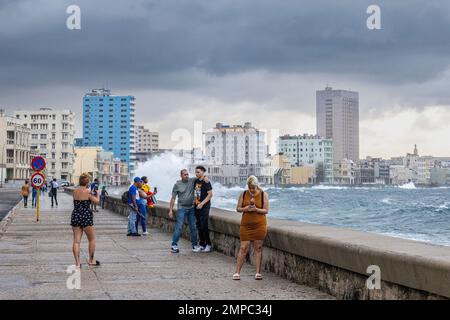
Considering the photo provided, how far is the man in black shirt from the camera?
14.5 metres

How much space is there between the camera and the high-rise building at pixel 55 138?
168 meters

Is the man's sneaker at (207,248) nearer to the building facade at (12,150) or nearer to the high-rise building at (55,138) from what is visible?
the building facade at (12,150)

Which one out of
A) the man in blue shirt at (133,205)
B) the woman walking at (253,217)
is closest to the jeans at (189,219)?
the woman walking at (253,217)

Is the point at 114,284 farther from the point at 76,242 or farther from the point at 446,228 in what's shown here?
the point at 446,228

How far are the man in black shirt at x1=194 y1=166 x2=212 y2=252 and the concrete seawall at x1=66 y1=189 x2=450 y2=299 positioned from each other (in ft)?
7.43

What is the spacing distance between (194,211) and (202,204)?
592 millimetres

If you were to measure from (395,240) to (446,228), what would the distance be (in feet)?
138

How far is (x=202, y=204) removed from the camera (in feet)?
47.4

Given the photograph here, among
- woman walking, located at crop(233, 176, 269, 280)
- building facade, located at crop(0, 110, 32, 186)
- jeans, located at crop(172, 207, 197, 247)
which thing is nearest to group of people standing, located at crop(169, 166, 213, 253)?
jeans, located at crop(172, 207, 197, 247)

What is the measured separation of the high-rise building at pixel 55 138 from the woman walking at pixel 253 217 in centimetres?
15967

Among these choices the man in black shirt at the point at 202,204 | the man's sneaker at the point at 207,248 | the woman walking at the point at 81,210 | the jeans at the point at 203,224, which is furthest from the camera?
the man's sneaker at the point at 207,248
